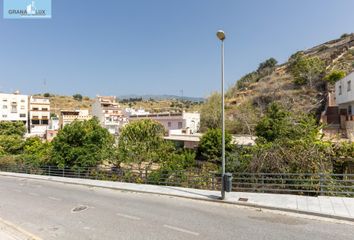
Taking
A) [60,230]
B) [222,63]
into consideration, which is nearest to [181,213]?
[60,230]

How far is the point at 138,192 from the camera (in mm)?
14703

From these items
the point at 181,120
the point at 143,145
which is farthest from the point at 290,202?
the point at 181,120

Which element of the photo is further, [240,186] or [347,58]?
[347,58]

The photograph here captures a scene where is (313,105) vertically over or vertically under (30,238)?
over

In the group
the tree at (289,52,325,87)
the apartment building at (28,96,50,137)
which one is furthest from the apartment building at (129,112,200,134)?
the apartment building at (28,96,50,137)

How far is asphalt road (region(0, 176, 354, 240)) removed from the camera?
7.77m

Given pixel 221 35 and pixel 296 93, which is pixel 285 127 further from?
pixel 296 93

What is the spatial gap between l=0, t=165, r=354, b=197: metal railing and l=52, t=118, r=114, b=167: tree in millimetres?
897

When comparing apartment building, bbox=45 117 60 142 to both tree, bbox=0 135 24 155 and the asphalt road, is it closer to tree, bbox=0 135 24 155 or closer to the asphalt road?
tree, bbox=0 135 24 155

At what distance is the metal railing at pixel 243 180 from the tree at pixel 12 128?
158ft

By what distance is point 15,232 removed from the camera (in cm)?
827

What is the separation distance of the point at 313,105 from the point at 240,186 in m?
31.4

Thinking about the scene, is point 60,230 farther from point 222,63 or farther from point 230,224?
point 222,63

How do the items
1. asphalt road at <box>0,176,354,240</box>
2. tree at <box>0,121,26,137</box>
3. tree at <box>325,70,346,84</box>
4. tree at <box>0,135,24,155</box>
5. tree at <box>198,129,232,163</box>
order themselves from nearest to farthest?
asphalt road at <box>0,176,354,240</box>, tree at <box>198,129,232,163</box>, tree at <box>325,70,346,84</box>, tree at <box>0,135,24,155</box>, tree at <box>0,121,26,137</box>
